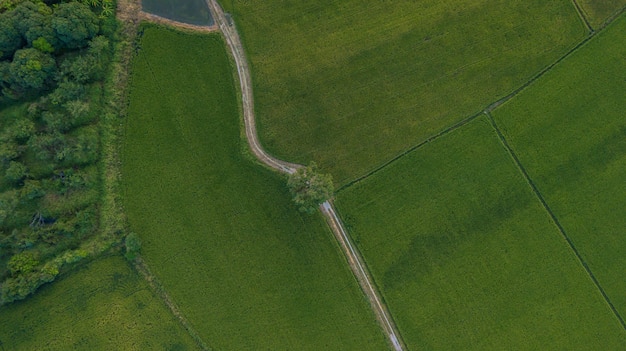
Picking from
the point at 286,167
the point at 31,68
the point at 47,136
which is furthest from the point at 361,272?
the point at 31,68

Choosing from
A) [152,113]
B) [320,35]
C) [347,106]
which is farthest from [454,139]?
[152,113]

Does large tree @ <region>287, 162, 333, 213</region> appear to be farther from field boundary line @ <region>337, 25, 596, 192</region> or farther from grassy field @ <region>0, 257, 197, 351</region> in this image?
grassy field @ <region>0, 257, 197, 351</region>

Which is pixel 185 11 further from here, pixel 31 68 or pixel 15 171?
pixel 15 171

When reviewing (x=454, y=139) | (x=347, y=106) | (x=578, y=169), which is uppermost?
(x=347, y=106)

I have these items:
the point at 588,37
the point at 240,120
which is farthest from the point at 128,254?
the point at 588,37

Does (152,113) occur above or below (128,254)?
above

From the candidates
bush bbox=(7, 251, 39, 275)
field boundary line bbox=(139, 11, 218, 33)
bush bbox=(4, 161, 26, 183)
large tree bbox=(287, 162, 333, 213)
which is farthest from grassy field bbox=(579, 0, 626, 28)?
bush bbox=(7, 251, 39, 275)

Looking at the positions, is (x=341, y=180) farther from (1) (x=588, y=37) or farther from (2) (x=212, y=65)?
(1) (x=588, y=37)

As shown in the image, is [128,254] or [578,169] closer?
[128,254]
